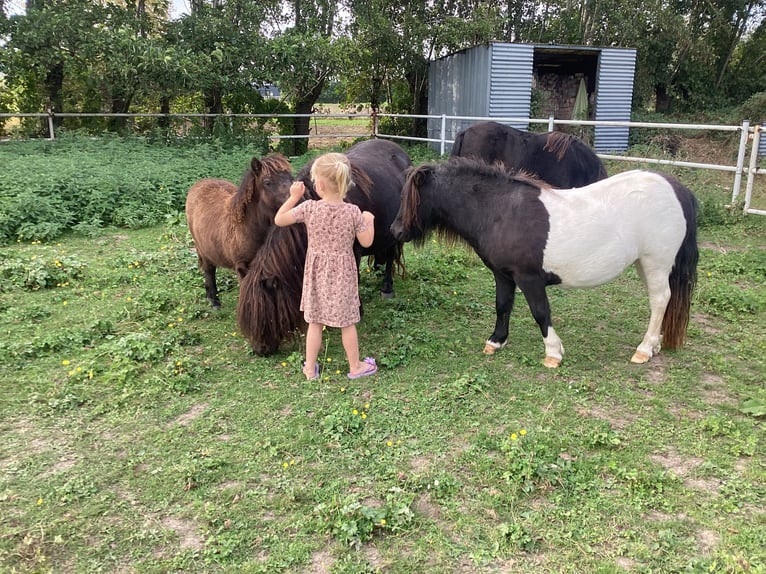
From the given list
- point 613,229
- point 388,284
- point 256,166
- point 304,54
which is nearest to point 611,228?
point 613,229

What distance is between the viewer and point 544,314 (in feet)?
12.6

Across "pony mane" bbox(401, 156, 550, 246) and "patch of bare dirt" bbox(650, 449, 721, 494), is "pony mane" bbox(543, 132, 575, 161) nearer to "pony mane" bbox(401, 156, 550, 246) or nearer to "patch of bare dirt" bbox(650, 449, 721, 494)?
"pony mane" bbox(401, 156, 550, 246)

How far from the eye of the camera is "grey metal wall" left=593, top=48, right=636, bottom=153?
609 inches

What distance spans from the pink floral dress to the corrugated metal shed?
1180 cm

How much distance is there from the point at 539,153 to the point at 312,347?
4.18m

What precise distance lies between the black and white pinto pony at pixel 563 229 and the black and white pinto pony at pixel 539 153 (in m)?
2.57

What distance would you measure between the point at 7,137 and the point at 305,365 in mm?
13666

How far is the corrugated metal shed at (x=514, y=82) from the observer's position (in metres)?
14.4

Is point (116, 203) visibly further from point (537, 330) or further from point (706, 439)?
point (706, 439)

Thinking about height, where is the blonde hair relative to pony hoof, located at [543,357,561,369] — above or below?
above

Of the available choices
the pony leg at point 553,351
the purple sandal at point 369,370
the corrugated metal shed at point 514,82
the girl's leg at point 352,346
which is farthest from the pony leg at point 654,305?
the corrugated metal shed at point 514,82

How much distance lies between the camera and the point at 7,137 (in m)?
13.5

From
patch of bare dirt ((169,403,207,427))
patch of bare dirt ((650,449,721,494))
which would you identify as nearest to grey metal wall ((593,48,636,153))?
patch of bare dirt ((650,449,721,494))

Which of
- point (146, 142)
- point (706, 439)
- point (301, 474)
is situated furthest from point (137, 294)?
point (146, 142)
